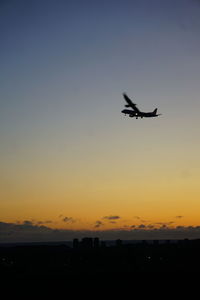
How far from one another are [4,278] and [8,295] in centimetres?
2531

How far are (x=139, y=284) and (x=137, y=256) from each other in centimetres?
7220

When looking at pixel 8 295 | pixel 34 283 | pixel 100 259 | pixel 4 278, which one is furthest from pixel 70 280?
pixel 100 259

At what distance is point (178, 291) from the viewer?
79.3 m

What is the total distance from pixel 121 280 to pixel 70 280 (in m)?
11.8

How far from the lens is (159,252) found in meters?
173

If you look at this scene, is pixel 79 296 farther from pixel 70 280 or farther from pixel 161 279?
pixel 161 279

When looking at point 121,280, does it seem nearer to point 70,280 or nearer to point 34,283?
point 70,280

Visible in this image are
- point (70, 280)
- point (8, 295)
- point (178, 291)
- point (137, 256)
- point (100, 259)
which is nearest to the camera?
point (8, 295)

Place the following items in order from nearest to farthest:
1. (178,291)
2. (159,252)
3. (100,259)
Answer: (178,291) < (100,259) < (159,252)

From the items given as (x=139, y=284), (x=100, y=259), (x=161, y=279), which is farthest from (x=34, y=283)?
(x=100, y=259)

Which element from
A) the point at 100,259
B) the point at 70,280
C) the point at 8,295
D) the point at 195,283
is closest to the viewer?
the point at 8,295

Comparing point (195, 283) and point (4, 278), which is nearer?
point (195, 283)

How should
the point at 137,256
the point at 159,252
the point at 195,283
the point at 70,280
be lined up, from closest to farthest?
the point at 195,283, the point at 70,280, the point at 137,256, the point at 159,252

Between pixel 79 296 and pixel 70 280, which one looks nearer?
pixel 79 296
